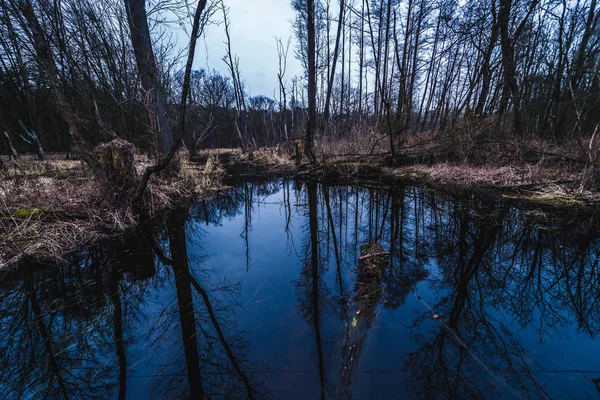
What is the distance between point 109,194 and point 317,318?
431cm

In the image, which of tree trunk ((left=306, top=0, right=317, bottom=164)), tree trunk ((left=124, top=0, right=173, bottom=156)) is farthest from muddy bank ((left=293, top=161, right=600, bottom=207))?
tree trunk ((left=124, top=0, right=173, bottom=156))

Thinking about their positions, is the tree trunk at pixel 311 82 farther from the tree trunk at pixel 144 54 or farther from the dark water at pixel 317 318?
the dark water at pixel 317 318

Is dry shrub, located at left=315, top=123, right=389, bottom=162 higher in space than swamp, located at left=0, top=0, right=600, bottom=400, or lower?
higher

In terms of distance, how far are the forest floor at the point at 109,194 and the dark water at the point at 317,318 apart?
18.5 inches

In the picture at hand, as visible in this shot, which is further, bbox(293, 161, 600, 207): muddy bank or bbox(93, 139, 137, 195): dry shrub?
bbox(293, 161, 600, 207): muddy bank

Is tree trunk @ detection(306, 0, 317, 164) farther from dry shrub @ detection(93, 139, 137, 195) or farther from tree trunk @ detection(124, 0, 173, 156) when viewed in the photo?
dry shrub @ detection(93, 139, 137, 195)

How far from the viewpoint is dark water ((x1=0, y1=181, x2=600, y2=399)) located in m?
1.37

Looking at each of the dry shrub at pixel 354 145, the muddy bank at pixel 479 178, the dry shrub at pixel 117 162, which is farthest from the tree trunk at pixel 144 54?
the dry shrub at pixel 354 145

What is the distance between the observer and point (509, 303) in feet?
6.70

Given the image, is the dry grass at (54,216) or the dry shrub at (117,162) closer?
the dry grass at (54,216)

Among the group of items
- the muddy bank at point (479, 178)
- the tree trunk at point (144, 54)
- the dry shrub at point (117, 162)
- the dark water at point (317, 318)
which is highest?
the tree trunk at point (144, 54)

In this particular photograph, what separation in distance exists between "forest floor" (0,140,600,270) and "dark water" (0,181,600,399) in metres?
0.47

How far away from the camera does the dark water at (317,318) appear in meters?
1.37

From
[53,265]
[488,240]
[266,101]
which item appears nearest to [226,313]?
[53,265]
